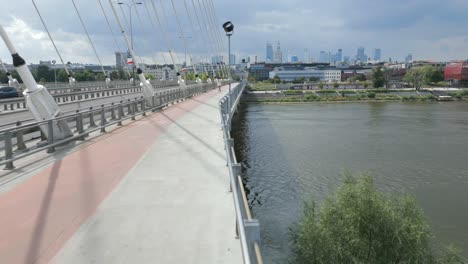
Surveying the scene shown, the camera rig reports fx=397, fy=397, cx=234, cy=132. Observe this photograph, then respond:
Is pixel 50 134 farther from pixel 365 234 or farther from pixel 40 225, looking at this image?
pixel 365 234

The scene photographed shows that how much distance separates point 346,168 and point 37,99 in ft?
50.0

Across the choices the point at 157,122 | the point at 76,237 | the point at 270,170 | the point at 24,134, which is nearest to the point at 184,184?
the point at 76,237

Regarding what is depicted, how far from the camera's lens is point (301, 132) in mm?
38844

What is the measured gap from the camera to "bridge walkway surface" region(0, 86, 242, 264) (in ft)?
15.6

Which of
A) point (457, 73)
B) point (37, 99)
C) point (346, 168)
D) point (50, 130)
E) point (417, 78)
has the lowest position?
point (417, 78)

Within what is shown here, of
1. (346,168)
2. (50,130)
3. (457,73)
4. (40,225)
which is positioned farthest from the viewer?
(457,73)

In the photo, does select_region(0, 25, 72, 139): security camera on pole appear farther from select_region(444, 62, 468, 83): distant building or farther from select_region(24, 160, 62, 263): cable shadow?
select_region(444, 62, 468, 83): distant building

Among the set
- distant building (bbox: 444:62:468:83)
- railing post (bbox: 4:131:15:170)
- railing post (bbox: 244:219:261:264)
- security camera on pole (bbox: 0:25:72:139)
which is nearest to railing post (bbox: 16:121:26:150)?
railing post (bbox: 4:131:15:170)

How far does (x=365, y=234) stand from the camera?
34.0 ft

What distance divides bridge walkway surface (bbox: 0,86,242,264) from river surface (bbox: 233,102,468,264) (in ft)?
17.9

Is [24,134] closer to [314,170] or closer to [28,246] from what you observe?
[28,246]

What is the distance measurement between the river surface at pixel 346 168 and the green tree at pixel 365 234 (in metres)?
1.72

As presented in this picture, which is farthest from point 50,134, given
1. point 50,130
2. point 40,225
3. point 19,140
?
point 40,225

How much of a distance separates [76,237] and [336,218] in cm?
761
